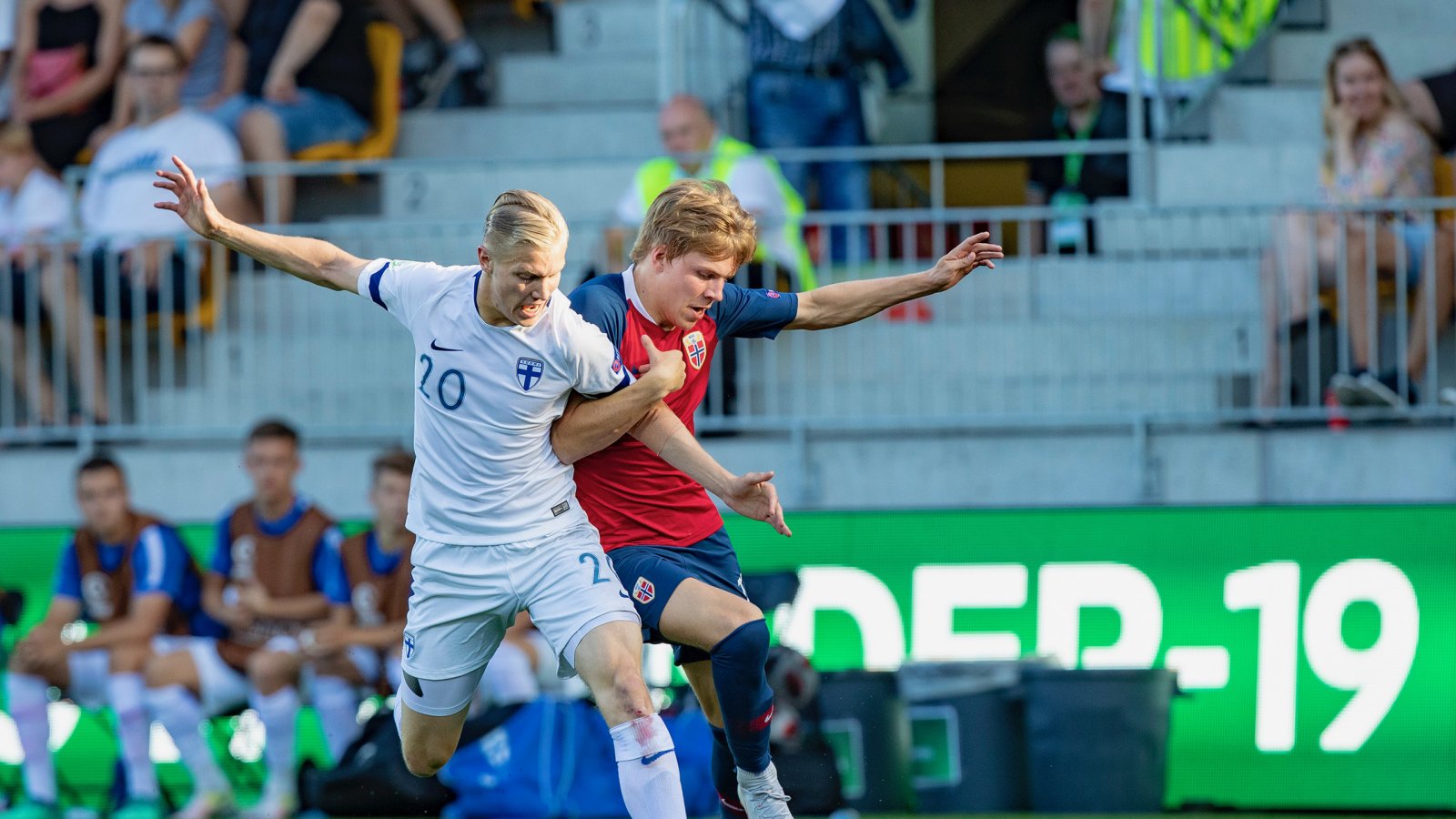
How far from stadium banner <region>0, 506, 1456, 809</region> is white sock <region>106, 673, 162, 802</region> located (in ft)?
10.1

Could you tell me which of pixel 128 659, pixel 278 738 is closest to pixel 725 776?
pixel 278 738

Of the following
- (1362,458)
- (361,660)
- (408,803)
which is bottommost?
(408,803)

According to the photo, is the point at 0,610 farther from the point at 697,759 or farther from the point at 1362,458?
the point at 1362,458

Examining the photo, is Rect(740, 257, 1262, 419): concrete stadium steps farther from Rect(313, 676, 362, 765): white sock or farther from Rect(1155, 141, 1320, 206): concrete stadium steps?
Rect(313, 676, 362, 765): white sock

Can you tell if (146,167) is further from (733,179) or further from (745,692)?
(745,692)

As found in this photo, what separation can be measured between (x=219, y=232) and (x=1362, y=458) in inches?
234

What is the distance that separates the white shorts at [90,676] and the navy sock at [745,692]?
4266 millimetres

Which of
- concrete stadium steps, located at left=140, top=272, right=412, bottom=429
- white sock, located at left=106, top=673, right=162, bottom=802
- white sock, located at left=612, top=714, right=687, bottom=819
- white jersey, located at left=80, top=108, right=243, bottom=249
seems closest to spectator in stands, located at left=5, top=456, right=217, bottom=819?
white sock, located at left=106, top=673, right=162, bottom=802

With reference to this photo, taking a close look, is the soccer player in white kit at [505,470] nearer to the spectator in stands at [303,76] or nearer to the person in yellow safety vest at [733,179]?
the person in yellow safety vest at [733,179]

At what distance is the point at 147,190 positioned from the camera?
10.4m

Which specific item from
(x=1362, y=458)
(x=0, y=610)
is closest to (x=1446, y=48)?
(x=1362, y=458)

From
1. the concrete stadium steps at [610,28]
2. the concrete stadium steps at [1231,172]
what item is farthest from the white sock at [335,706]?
the concrete stadium steps at [610,28]

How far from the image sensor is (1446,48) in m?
10.6

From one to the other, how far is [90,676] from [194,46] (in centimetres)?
432
